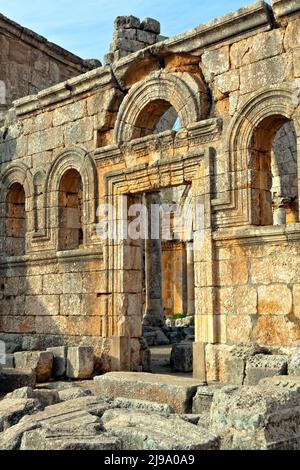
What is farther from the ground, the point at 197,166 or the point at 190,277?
the point at 197,166

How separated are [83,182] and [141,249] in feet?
5.57

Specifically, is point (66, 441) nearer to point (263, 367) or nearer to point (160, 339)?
point (263, 367)

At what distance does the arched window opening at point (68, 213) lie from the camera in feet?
39.1

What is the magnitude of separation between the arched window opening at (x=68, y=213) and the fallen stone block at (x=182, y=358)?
279 centimetres

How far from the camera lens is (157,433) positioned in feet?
15.3

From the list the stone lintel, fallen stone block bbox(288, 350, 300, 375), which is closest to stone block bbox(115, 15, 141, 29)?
the stone lintel

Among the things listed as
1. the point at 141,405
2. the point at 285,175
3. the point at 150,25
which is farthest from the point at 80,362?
the point at 285,175

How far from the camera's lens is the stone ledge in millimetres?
8305

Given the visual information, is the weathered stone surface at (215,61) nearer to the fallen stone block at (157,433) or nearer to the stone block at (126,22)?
the stone block at (126,22)

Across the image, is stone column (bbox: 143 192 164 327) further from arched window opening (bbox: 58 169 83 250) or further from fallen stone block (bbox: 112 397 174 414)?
fallen stone block (bbox: 112 397 174 414)

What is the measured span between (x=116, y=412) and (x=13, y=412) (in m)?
1.00

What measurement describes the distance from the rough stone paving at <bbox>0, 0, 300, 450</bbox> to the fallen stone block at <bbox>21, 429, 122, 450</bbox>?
0.05 ft
